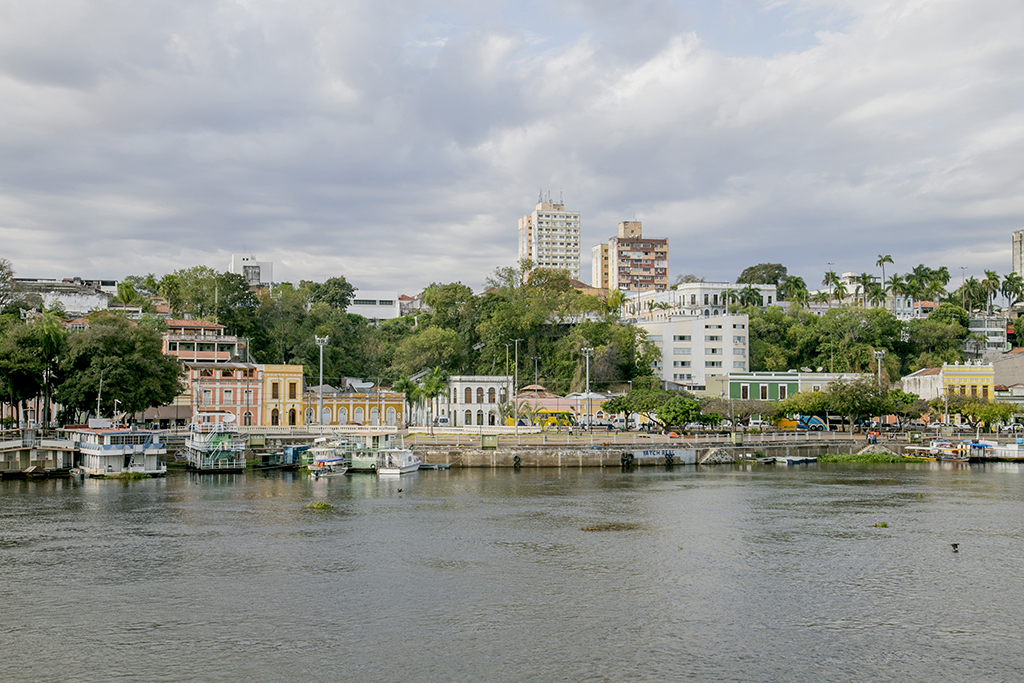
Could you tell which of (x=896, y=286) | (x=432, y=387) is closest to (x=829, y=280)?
(x=896, y=286)

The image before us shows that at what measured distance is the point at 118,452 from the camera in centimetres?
5478

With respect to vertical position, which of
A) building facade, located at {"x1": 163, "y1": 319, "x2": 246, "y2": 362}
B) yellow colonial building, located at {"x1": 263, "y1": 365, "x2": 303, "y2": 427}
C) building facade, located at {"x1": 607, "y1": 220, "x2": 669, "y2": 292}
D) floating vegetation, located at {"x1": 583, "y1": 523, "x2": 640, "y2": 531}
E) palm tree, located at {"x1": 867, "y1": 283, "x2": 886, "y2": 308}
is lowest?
floating vegetation, located at {"x1": 583, "y1": 523, "x2": 640, "y2": 531}

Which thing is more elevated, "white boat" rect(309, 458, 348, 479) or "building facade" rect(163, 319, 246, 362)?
"building facade" rect(163, 319, 246, 362)

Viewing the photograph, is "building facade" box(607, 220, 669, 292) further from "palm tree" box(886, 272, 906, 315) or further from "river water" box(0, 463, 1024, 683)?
"river water" box(0, 463, 1024, 683)

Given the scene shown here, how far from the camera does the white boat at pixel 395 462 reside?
58.0 metres

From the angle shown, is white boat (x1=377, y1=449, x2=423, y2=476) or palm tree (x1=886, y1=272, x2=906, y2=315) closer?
white boat (x1=377, y1=449, x2=423, y2=476)

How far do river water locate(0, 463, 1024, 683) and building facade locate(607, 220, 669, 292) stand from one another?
145 meters

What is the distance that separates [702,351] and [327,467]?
2172 inches

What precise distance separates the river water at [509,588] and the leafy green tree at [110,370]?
15.1 meters

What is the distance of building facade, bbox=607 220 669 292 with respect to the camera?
627 feet

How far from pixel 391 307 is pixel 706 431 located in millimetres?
79917

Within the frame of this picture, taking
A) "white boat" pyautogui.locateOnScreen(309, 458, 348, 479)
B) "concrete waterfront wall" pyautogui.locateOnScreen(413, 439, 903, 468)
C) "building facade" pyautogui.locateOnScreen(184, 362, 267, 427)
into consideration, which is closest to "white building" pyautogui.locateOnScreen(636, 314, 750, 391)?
"concrete waterfront wall" pyautogui.locateOnScreen(413, 439, 903, 468)

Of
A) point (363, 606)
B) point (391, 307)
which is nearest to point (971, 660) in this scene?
point (363, 606)

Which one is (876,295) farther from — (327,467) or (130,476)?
(130,476)
